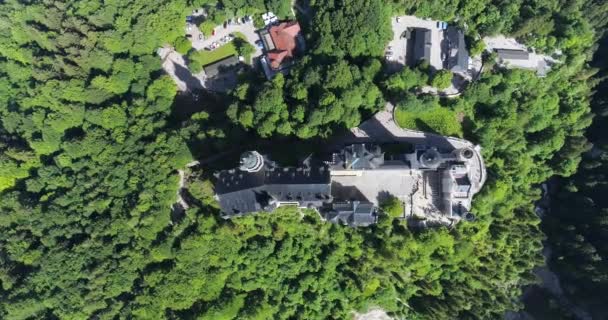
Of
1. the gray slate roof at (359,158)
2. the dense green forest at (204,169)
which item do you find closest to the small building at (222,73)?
the dense green forest at (204,169)

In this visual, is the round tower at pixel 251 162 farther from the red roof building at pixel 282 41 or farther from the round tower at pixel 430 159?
the round tower at pixel 430 159

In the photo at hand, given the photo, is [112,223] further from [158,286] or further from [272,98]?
[272,98]

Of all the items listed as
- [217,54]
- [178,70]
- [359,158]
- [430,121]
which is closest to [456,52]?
[430,121]

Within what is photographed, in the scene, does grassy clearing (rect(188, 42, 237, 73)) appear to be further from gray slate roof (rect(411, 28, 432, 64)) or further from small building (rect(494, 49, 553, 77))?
small building (rect(494, 49, 553, 77))

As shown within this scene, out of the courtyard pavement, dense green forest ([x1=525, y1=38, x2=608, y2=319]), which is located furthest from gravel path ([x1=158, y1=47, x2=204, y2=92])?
dense green forest ([x1=525, y1=38, x2=608, y2=319])

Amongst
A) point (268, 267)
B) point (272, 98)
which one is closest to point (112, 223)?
point (268, 267)
